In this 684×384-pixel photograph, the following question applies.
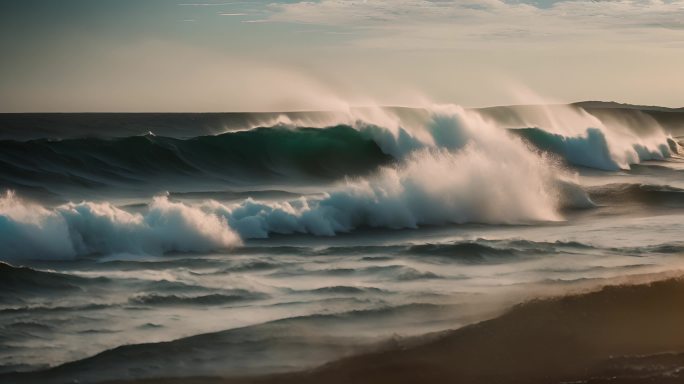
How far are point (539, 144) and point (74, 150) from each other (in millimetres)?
17583

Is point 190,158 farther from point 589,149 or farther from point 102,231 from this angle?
point 589,149

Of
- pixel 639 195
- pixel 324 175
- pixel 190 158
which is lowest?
pixel 639 195

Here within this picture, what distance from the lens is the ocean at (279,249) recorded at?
28.3ft

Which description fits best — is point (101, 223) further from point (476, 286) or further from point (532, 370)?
point (532, 370)

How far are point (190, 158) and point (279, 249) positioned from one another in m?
14.3

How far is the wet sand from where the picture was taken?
7.68 metres

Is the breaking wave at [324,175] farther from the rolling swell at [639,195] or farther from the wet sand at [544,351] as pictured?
the wet sand at [544,351]

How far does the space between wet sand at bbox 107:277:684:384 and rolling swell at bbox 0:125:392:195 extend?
626 inches

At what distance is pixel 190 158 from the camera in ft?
92.0

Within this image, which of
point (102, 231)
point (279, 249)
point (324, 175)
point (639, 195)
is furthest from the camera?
point (324, 175)

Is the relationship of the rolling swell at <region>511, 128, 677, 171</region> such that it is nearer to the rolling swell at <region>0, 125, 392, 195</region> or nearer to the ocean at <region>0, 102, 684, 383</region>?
the ocean at <region>0, 102, 684, 383</region>

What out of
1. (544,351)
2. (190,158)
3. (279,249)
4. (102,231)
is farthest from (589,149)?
(544,351)

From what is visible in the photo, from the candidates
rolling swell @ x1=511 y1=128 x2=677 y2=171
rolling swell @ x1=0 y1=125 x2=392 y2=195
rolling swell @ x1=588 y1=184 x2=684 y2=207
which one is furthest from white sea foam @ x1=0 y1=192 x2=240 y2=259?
rolling swell @ x1=511 y1=128 x2=677 y2=171

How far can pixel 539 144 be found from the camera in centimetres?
3606
